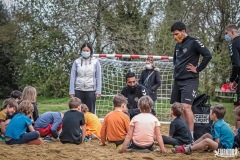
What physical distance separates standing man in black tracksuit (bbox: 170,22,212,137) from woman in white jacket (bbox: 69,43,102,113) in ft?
6.30

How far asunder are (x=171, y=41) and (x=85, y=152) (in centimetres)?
1208

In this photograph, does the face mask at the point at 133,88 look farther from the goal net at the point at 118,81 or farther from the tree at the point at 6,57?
the tree at the point at 6,57

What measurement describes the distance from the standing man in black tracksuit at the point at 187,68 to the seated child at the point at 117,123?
1042mm

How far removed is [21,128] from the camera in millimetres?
7043

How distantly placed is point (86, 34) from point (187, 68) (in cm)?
1199

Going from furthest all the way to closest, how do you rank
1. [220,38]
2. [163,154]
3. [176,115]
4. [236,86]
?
1. [220,38]
2. [236,86]
3. [176,115]
4. [163,154]

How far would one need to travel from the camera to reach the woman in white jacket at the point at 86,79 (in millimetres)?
8445

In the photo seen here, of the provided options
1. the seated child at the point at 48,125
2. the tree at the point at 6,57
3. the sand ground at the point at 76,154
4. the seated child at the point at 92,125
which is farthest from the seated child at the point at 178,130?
the tree at the point at 6,57

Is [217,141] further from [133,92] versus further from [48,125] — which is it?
[48,125]

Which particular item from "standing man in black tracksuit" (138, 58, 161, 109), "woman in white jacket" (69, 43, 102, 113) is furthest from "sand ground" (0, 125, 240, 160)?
"standing man in black tracksuit" (138, 58, 161, 109)

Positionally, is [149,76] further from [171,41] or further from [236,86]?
[171,41]

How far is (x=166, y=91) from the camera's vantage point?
1286cm

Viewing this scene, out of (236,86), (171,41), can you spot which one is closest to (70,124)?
(236,86)

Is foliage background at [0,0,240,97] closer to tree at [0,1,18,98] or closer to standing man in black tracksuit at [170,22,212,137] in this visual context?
tree at [0,1,18,98]
